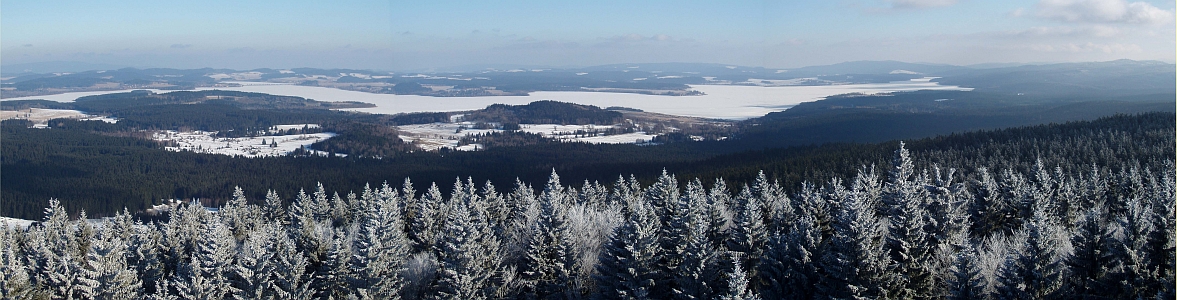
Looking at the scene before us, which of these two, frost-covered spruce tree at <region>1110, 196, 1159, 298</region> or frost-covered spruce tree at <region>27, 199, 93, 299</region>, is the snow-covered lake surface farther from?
frost-covered spruce tree at <region>1110, 196, 1159, 298</region>

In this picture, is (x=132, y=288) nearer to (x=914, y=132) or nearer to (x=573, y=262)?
(x=573, y=262)

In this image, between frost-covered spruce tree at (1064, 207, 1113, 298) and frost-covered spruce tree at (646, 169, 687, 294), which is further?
frost-covered spruce tree at (646, 169, 687, 294)

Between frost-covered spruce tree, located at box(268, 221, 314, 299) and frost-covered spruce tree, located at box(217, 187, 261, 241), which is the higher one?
frost-covered spruce tree, located at box(268, 221, 314, 299)

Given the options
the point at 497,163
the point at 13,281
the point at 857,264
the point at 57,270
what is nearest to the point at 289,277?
the point at 13,281

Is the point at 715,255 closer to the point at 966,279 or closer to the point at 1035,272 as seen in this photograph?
the point at 966,279

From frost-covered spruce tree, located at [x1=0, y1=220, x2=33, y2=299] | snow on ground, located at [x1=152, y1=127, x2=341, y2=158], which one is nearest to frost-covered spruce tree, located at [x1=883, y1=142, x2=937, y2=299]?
frost-covered spruce tree, located at [x1=0, y1=220, x2=33, y2=299]

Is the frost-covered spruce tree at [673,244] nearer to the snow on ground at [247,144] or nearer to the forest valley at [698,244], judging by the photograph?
the forest valley at [698,244]
